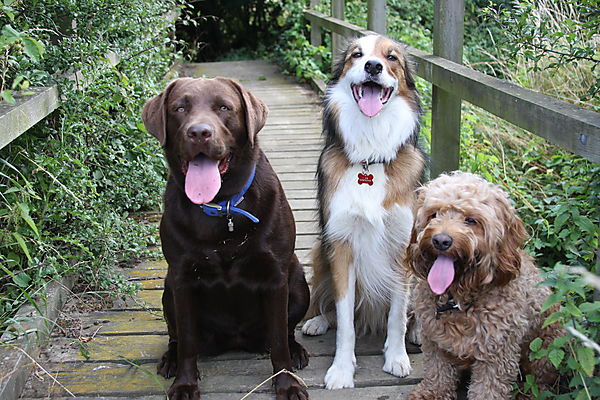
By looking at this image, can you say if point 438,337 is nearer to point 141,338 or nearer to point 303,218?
point 141,338

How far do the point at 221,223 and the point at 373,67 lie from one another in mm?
975

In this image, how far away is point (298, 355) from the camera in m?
3.09

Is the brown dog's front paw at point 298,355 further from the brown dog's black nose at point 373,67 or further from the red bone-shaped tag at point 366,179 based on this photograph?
the brown dog's black nose at point 373,67

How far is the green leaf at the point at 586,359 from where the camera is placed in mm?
1956

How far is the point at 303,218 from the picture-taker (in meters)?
4.85

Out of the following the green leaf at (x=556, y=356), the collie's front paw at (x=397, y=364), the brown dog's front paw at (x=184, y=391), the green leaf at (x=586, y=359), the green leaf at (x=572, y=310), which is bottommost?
the collie's front paw at (x=397, y=364)

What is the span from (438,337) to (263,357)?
97 centimetres

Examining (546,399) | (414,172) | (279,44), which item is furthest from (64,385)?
(279,44)

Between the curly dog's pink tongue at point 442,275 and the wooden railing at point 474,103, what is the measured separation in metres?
0.60

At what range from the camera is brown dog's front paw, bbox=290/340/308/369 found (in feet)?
10.1

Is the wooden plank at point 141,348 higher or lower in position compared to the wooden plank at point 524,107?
lower

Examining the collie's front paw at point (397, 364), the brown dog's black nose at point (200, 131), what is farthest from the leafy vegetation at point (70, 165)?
the collie's front paw at point (397, 364)

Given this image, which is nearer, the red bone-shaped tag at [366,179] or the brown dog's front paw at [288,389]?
the brown dog's front paw at [288,389]

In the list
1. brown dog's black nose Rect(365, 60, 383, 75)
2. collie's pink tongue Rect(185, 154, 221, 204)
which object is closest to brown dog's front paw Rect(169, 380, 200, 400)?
collie's pink tongue Rect(185, 154, 221, 204)
